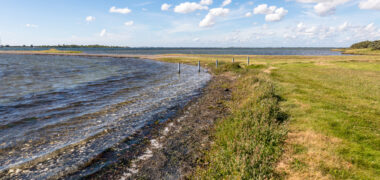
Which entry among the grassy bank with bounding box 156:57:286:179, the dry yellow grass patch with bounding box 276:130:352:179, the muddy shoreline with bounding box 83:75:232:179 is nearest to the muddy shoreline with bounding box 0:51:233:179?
the muddy shoreline with bounding box 83:75:232:179

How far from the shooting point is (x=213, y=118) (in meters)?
11.9

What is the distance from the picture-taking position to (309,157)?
257 inches

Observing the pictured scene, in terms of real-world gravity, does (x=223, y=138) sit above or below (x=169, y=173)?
above

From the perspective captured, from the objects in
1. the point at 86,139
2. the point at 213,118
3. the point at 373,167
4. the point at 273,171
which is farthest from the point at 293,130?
the point at 86,139

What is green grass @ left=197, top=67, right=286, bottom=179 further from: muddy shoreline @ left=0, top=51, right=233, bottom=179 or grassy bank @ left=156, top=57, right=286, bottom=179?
muddy shoreline @ left=0, top=51, right=233, bottom=179

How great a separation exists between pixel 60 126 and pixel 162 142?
20.1ft

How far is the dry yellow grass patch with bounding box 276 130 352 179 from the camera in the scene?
5789mm

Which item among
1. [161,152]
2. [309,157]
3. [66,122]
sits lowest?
[161,152]

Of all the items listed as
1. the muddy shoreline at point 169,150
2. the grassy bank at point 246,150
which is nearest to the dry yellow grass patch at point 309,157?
the grassy bank at point 246,150

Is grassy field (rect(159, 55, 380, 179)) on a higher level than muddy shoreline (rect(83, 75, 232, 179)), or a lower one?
higher

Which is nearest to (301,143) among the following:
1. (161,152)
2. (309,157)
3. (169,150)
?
(309,157)

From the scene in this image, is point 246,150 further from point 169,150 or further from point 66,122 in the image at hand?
point 66,122

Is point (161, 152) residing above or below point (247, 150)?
below

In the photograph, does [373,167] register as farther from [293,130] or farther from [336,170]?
[293,130]
